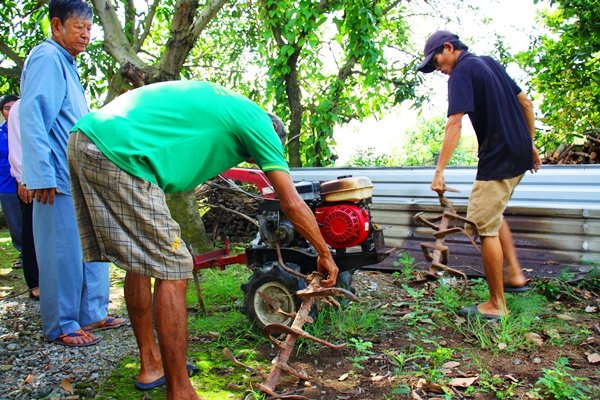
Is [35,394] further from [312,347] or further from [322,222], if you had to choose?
[322,222]

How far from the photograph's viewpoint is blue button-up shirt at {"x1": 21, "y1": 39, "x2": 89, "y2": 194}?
11.3 ft

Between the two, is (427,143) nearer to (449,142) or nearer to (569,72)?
(569,72)

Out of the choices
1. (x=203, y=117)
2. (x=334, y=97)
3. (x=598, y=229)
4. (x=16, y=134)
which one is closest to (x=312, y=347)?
(x=203, y=117)

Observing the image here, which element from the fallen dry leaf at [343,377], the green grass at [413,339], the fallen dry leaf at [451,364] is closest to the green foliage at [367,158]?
the green grass at [413,339]

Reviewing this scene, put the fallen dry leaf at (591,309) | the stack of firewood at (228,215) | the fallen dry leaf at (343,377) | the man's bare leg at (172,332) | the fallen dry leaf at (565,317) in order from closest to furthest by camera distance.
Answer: the man's bare leg at (172,332) < the fallen dry leaf at (343,377) < the fallen dry leaf at (565,317) < the fallen dry leaf at (591,309) < the stack of firewood at (228,215)

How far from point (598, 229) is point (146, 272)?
12.3ft

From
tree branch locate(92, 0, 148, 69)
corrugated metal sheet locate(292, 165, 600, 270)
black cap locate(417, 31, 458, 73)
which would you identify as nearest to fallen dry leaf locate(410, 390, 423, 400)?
black cap locate(417, 31, 458, 73)

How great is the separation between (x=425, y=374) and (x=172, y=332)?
4.43ft

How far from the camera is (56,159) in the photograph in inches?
143

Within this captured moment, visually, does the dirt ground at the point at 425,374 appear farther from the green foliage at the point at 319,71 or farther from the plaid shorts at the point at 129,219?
the green foliage at the point at 319,71

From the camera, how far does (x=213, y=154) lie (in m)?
2.70

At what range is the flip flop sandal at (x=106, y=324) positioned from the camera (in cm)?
397

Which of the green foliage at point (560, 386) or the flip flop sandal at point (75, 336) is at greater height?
the flip flop sandal at point (75, 336)

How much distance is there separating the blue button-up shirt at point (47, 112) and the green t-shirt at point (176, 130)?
96 centimetres
